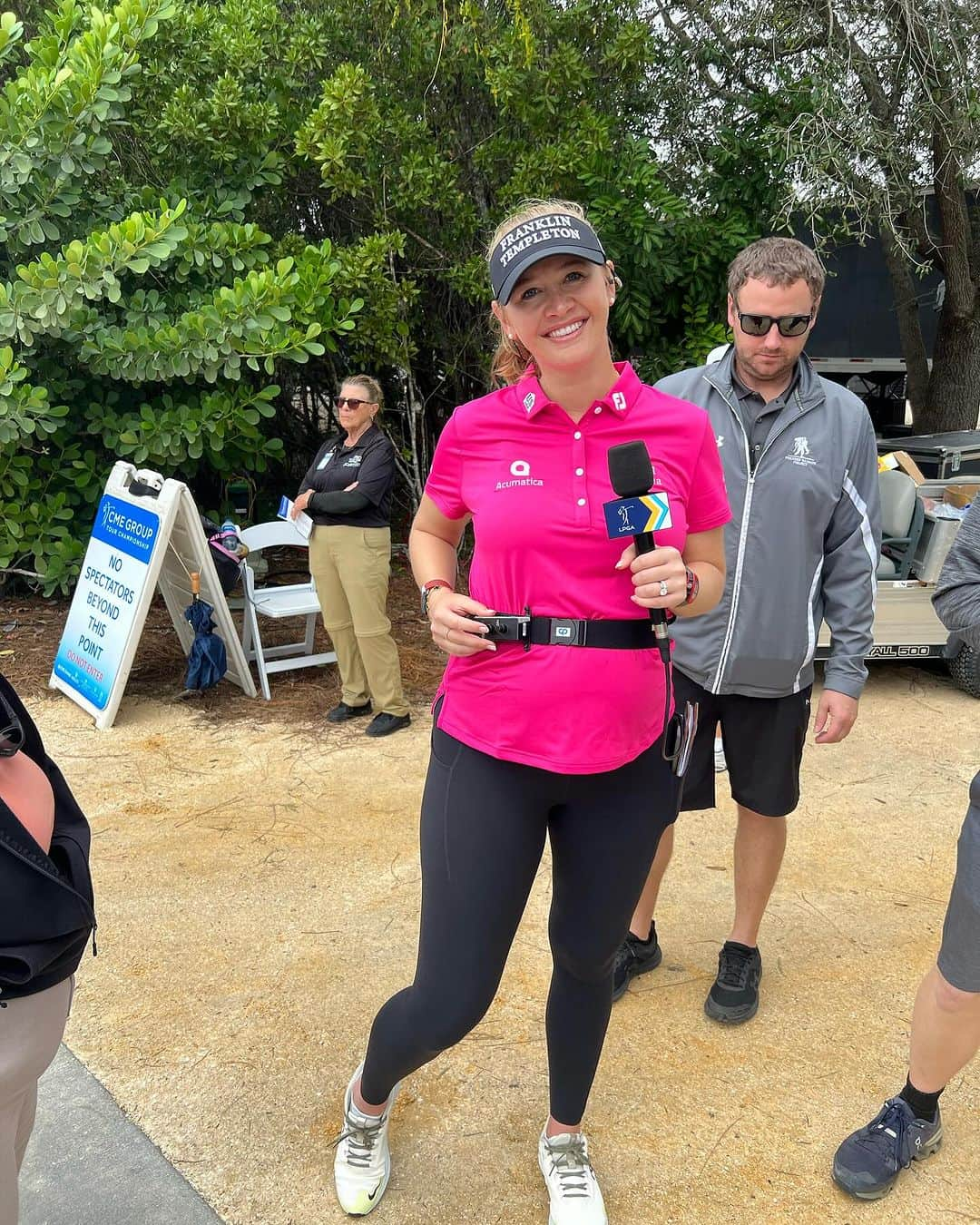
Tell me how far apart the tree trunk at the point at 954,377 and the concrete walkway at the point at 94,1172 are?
876 cm

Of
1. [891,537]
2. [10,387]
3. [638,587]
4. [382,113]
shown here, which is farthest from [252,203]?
[638,587]

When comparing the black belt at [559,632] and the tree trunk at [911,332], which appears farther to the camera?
the tree trunk at [911,332]

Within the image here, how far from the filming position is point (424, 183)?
6.91 m

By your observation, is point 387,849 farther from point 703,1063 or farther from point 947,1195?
point 947,1195

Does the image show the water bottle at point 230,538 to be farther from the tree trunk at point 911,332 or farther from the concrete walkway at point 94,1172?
the tree trunk at point 911,332

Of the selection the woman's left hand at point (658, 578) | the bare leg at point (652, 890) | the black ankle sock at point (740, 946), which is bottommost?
the black ankle sock at point (740, 946)

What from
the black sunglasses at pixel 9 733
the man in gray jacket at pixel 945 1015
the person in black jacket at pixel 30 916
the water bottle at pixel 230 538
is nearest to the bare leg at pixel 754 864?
Answer: the man in gray jacket at pixel 945 1015

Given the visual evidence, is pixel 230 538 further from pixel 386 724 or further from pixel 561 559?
pixel 561 559

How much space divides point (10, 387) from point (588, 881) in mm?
4785

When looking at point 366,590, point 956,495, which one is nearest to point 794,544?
point 366,590

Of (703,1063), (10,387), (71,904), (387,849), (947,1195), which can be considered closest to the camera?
(71,904)

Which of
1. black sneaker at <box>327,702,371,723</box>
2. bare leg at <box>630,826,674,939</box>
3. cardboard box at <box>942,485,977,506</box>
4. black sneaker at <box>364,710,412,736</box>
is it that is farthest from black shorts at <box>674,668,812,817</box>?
cardboard box at <box>942,485,977,506</box>

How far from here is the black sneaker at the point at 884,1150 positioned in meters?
2.35

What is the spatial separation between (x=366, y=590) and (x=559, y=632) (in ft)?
12.0
